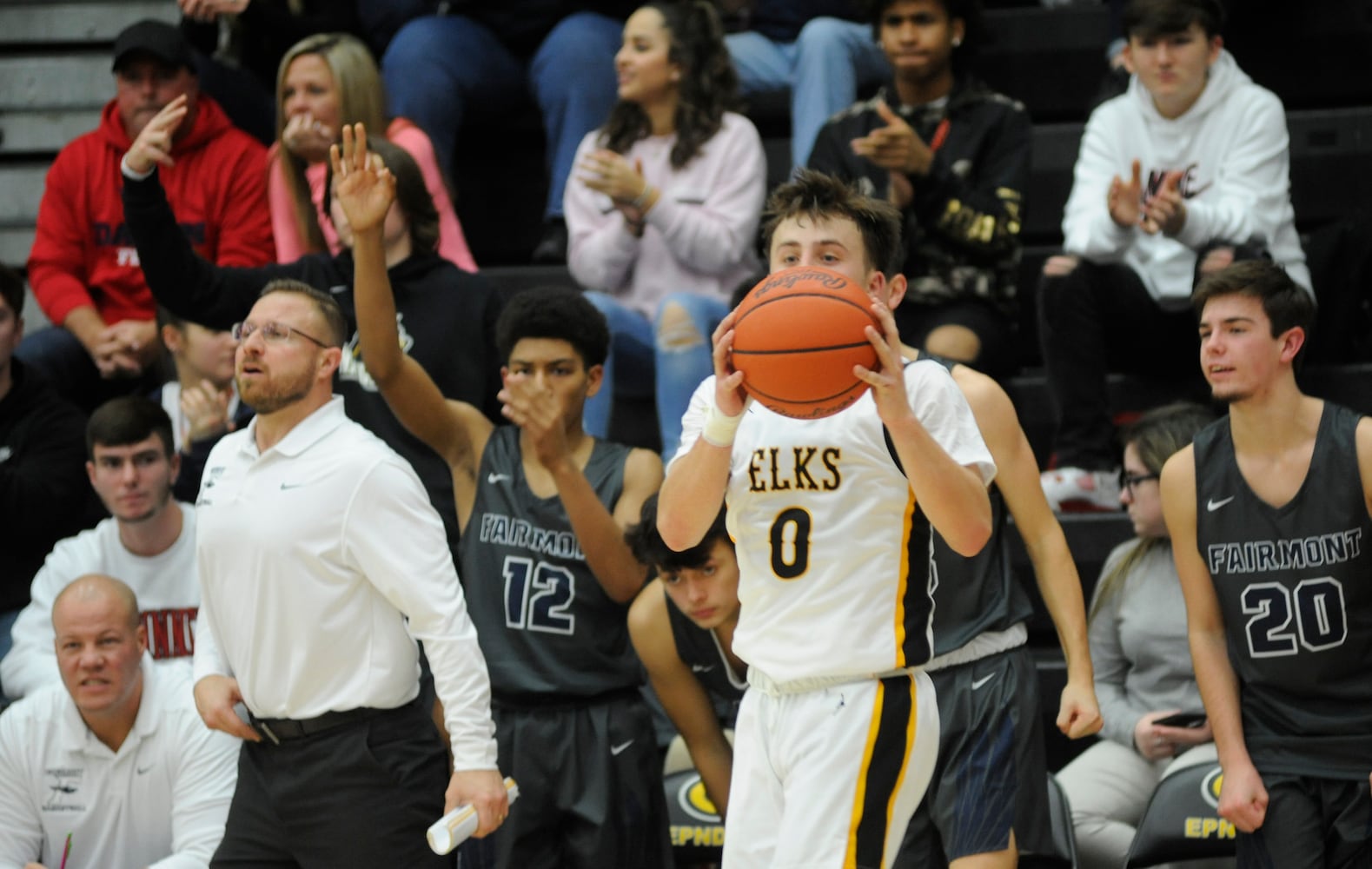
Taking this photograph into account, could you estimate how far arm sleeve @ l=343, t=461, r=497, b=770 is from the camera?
13.1ft

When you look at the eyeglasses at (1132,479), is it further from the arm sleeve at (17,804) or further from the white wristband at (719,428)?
the arm sleeve at (17,804)

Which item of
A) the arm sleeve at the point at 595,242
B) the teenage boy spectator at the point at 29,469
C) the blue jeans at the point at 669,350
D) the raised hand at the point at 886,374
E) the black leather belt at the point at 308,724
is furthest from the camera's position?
the arm sleeve at the point at 595,242

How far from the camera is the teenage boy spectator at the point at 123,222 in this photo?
641 centimetres

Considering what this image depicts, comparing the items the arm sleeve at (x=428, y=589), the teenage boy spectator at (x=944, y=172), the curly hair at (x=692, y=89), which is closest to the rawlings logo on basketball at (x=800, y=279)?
the arm sleeve at (x=428, y=589)

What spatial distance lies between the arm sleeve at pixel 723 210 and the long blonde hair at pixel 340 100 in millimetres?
1075

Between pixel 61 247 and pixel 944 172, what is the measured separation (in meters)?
3.36

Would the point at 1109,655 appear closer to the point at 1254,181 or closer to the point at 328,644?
the point at 1254,181

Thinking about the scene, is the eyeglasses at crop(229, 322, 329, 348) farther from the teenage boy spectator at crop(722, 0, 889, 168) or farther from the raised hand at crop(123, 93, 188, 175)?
the teenage boy spectator at crop(722, 0, 889, 168)

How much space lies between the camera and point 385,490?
4.14 meters

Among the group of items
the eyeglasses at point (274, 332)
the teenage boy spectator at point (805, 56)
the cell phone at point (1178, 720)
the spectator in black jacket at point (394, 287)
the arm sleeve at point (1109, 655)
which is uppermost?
the teenage boy spectator at point (805, 56)

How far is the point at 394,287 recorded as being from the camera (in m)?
5.36

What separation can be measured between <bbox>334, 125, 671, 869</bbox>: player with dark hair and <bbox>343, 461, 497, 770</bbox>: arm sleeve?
51cm

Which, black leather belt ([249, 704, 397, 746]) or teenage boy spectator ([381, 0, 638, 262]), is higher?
teenage boy spectator ([381, 0, 638, 262])

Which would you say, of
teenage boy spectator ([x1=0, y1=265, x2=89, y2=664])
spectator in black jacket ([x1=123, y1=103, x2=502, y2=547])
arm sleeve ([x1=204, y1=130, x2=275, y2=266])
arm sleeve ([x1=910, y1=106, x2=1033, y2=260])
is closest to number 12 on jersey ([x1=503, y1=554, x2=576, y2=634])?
spectator in black jacket ([x1=123, y1=103, x2=502, y2=547])
